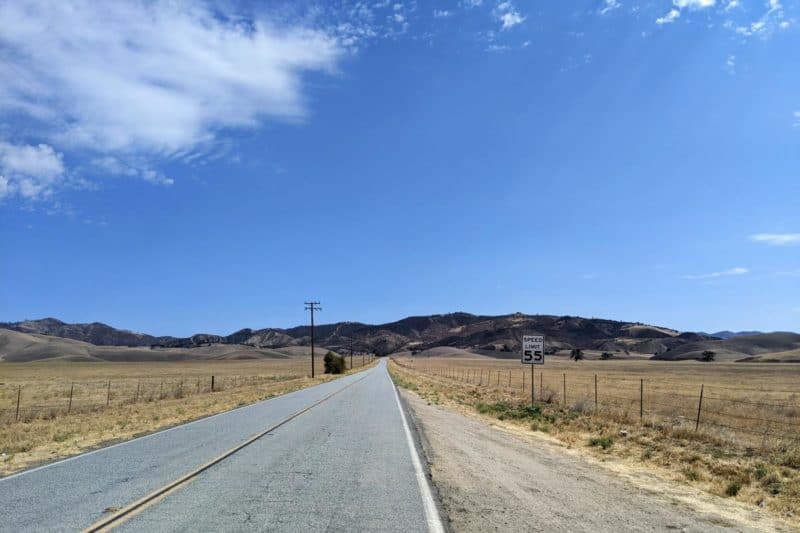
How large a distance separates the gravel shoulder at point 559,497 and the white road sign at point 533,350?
11.6 meters

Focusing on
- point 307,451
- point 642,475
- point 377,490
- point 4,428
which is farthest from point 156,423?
point 642,475

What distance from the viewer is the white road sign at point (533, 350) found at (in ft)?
89.4

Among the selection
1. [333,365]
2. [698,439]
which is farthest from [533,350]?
[333,365]

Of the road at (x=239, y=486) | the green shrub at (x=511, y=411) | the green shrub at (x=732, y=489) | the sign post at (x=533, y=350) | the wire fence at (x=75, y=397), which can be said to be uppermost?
the sign post at (x=533, y=350)

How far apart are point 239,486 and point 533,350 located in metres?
19.9

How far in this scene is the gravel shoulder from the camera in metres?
8.36

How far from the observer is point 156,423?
20.7 meters

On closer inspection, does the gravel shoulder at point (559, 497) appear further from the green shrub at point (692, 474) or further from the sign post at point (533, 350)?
the sign post at point (533, 350)

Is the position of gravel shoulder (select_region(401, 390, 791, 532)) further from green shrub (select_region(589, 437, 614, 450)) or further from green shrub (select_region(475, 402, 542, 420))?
green shrub (select_region(475, 402, 542, 420))

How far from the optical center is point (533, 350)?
90.1 feet

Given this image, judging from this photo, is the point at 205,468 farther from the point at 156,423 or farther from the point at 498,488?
the point at 156,423

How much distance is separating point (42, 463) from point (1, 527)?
19.7 feet

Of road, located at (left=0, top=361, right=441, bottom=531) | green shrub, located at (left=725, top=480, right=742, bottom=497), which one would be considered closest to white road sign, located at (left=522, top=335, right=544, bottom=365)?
road, located at (left=0, top=361, right=441, bottom=531)

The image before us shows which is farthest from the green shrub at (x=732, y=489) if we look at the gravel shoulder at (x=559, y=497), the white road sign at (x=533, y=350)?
the white road sign at (x=533, y=350)
